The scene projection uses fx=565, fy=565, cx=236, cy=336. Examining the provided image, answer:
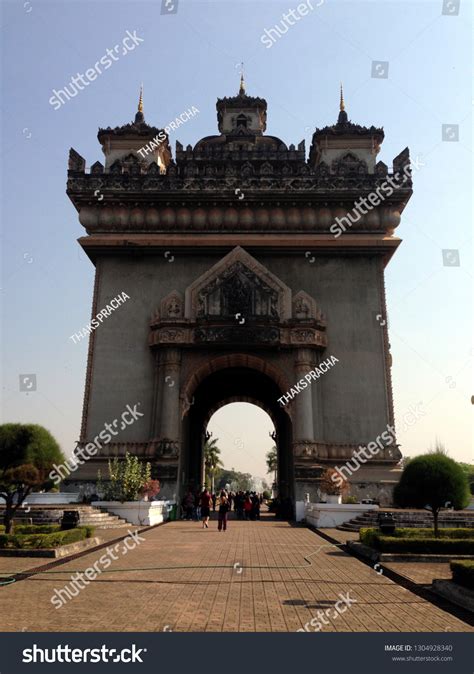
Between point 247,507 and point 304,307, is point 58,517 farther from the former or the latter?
point 304,307

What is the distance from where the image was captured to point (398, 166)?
3222cm

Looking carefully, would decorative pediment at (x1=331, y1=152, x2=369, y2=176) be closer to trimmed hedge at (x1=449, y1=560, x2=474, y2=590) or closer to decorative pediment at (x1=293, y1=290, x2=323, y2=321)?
decorative pediment at (x1=293, y1=290, x2=323, y2=321)

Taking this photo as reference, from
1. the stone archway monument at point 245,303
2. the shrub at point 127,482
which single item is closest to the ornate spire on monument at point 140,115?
the stone archway monument at point 245,303

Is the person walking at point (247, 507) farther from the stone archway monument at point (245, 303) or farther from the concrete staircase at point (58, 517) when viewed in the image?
the concrete staircase at point (58, 517)

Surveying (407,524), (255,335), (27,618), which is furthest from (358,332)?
(27,618)

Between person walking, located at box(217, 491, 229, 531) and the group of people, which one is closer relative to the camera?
person walking, located at box(217, 491, 229, 531)

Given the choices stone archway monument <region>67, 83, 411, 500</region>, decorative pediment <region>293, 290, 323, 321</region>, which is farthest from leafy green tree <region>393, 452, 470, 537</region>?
decorative pediment <region>293, 290, 323, 321</region>

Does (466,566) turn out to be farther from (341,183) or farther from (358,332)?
(341,183)

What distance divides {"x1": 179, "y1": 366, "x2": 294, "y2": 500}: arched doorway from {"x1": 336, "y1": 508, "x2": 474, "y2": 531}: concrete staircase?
24.5 feet

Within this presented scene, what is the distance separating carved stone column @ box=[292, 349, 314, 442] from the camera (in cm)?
2758

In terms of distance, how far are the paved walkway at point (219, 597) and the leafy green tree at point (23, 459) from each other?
311 cm

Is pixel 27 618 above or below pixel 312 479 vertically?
below

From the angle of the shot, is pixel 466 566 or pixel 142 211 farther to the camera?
pixel 142 211

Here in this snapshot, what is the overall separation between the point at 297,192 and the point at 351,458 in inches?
568
